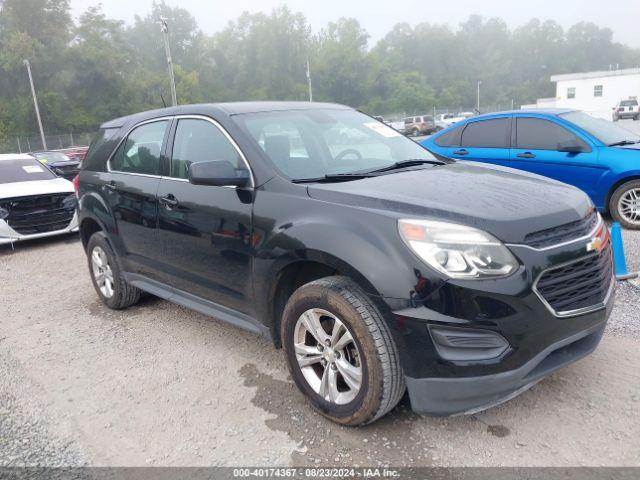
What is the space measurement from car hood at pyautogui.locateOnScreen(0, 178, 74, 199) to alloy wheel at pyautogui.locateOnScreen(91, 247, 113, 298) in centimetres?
368

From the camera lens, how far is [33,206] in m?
8.11

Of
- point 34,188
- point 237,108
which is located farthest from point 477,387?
point 34,188

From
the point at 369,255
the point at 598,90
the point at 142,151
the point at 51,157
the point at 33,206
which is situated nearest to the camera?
the point at 369,255

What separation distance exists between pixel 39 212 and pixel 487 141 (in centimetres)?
670

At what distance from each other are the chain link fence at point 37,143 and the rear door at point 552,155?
Answer: 151 feet

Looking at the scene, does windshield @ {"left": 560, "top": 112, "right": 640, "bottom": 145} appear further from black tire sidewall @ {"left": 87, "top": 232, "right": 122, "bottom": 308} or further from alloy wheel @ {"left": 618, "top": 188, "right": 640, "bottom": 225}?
black tire sidewall @ {"left": 87, "top": 232, "right": 122, "bottom": 308}

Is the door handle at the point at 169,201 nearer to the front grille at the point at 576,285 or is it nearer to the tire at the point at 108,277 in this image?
the tire at the point at 108,277

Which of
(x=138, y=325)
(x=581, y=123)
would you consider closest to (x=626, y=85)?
(x=581, y=123)

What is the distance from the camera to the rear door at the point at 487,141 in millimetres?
7215

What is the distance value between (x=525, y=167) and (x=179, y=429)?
5650 millimetres

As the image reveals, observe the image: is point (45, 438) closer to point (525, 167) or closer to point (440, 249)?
point (440, 249)

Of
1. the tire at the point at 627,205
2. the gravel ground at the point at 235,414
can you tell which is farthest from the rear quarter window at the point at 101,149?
→ the tire at the point at 627,205

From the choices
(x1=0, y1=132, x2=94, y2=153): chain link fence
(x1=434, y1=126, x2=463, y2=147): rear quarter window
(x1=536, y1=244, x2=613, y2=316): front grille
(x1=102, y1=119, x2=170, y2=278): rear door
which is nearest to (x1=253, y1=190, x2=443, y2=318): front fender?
(x1=536, y1=244, x2=613, y2=316): front grille

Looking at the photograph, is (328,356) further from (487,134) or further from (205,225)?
(487,134)
